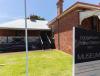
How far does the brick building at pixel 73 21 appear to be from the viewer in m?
12.9

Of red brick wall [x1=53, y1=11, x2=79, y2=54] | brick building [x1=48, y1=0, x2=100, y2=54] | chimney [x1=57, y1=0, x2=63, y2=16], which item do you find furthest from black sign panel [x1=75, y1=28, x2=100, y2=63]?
chimney [x1=57, y1=0, x2=63, y2=16]

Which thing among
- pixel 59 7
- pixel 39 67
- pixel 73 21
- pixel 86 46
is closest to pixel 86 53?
pixel 86 46

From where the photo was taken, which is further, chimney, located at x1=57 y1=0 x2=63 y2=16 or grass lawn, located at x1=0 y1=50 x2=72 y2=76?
chimney, located at x1=57 y1=0 x2=63 y2=16

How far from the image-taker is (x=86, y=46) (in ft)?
17.3

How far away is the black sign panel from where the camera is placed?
5.08m

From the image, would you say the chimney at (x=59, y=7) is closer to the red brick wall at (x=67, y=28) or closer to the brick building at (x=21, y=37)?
the red brick wall at (x=67, y=28)

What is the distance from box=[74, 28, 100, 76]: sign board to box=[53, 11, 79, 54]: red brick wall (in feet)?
30.9

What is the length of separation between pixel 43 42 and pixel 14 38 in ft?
13.1

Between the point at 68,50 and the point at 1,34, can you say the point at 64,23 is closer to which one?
the point at 68,50

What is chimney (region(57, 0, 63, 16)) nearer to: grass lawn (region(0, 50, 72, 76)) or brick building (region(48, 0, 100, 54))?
brick building (region(48, 0, 100, 54))

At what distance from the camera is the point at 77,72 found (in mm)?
5168

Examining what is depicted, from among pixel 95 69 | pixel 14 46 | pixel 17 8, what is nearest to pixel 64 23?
pixel 14 46

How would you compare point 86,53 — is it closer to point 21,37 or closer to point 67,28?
point 67,28

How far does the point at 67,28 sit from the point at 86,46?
40.9ft
